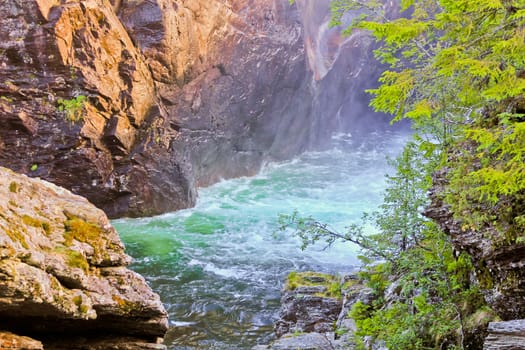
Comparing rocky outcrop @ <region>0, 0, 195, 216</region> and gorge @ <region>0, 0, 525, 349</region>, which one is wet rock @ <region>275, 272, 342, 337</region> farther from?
rocky outcrop @ <region>0, 0, 195, 216</region>

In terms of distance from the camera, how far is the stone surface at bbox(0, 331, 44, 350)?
14.0 ft

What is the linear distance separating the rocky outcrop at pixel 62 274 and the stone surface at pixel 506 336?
3.73 metres

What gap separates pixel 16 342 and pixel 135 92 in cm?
1506

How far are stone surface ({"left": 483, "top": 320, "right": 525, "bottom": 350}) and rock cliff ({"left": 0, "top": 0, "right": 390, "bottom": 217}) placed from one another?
15443 millimetres

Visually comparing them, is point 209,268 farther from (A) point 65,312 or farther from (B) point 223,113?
(B) point 223,113

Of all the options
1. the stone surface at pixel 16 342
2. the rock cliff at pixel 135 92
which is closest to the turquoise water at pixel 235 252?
the rock cliff at pixel 135 92

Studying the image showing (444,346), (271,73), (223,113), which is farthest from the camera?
(271,73)

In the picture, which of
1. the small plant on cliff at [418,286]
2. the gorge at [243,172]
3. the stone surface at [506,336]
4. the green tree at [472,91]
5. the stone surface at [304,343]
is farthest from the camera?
the stone surface at [304,343]

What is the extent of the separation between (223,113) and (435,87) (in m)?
20.1

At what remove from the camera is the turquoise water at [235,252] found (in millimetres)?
11148

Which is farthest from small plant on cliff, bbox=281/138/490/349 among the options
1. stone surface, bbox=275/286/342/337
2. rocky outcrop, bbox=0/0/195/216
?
rocky outcrop, bbox=0/0/195/216

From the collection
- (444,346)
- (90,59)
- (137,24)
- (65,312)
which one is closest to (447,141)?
(444,346)

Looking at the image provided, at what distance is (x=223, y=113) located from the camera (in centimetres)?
2544

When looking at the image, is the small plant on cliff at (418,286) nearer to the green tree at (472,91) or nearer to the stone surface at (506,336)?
the stone surface at (506,336)
